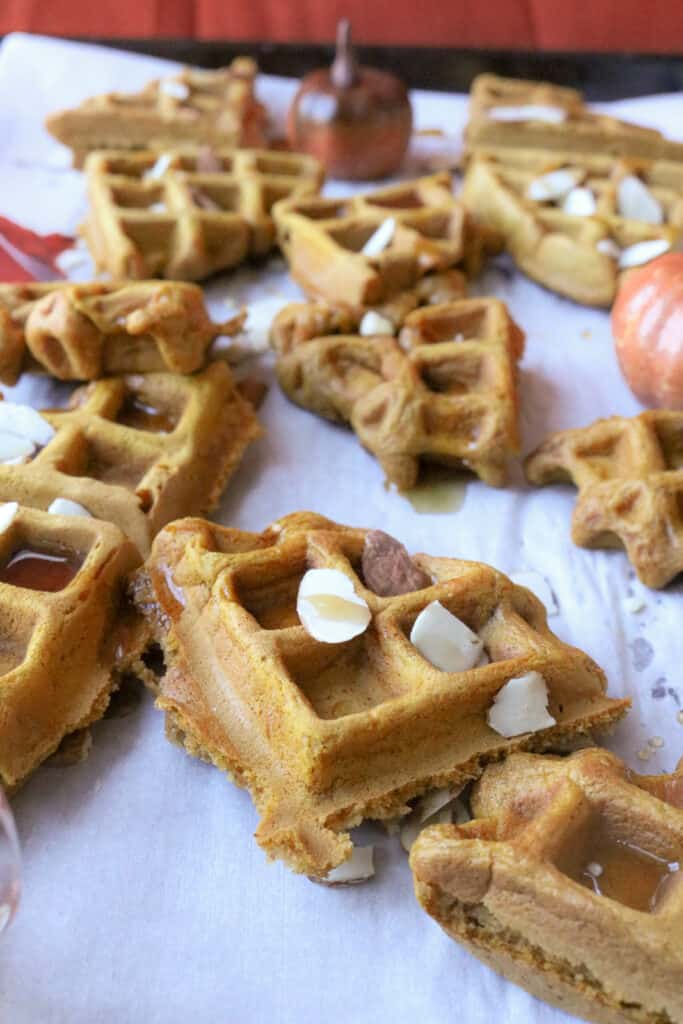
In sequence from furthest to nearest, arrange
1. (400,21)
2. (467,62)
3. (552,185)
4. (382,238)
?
1. (400,21)
2. (467,62)
3. (552,185)
4. (382,238)

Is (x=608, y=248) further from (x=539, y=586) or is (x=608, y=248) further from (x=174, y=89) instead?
(x=174, y=89)

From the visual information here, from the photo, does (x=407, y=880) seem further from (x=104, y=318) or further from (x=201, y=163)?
(x=201, y=163)

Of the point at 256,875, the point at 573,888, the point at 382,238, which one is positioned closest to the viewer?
the point at 573,888

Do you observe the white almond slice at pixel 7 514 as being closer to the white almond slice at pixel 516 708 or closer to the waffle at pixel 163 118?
the white almond slice at pixel 516 708

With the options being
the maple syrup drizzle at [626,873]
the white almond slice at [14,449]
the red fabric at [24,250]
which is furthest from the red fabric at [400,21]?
the maple syrup drizzle at [626,873]

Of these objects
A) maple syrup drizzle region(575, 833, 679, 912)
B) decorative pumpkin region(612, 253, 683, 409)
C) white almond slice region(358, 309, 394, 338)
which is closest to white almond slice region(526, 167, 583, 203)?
decorative pumpkin region(612, 253, 683, 409)

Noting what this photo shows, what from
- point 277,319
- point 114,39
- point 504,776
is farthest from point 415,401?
point 114,39

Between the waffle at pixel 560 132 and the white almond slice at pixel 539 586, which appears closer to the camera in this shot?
the white almond slice at pixel 539 586

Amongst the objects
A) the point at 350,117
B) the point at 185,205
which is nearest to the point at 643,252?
Result: the point at 350,117
